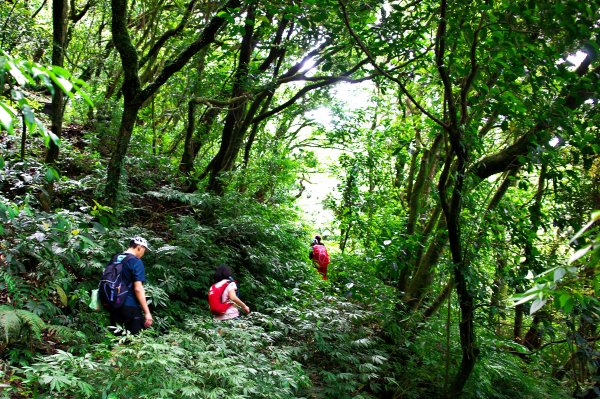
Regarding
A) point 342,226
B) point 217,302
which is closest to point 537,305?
point 217,302

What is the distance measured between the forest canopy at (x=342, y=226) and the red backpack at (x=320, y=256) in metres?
0.53

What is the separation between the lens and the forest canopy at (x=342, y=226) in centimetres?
396

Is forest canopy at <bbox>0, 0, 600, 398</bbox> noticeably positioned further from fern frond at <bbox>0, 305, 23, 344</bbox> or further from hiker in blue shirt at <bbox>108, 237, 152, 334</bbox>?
hiker in blue shirt at <bbox>108, 237, 152, 334</bbox>

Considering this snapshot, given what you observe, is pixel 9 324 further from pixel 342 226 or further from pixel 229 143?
pixel 342 226

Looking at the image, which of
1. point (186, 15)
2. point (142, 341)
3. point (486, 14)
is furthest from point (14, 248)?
point (186, 15)

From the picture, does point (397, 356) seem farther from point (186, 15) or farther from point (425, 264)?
point (186, 15)

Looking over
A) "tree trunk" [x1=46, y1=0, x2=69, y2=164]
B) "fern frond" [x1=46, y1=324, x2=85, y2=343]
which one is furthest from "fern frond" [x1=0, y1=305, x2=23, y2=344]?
"tree trunk" [x1=46, y1=0, x2=69, y2=164]

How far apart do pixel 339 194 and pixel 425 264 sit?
748 cm

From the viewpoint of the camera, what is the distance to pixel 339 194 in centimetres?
1484

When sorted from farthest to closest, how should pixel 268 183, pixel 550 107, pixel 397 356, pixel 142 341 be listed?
1. pixel 268 183
2. pixel 397 356
3. pixel 550 107
4. pixel 142 341

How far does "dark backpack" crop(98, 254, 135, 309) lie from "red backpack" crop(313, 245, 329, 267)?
6.60m

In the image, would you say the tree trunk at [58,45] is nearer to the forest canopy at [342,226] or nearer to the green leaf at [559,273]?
the forest canopy at [342,226]

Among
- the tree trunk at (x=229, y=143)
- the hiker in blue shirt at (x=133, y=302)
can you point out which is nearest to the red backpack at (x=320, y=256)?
the tree trunk at (x=229, y=143)

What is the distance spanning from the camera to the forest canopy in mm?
3961
